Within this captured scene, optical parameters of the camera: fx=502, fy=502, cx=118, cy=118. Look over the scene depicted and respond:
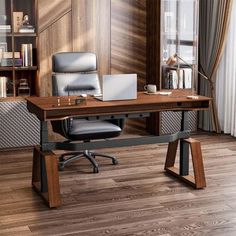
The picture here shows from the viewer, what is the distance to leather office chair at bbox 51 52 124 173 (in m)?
4.62

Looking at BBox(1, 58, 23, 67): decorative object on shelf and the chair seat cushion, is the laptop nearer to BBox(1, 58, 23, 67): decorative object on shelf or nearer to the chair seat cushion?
the chair seat cushion

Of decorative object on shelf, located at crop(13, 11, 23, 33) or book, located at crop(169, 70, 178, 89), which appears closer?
decorative object on shelf, located at crop(13, 11, 23, 33)

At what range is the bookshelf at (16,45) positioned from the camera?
5676mm

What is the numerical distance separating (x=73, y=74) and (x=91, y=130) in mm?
688

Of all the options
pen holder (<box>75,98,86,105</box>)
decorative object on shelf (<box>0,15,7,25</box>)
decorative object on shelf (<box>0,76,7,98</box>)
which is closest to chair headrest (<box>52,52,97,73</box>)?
pen holder (<box>75,98,86,105</box>)

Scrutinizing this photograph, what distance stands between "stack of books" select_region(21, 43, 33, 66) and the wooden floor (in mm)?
1119

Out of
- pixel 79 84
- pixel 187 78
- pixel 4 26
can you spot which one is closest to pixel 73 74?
pixel 79 84

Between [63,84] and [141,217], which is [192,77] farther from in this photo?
[141,217]

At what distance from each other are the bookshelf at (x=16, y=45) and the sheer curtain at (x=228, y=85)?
7.76 ft

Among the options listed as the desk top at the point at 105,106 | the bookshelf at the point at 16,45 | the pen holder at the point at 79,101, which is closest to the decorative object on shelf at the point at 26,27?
the bookshelf at the point at 16,45

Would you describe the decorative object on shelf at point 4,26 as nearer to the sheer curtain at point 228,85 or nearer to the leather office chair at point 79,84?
the leather office chair at point 79,84

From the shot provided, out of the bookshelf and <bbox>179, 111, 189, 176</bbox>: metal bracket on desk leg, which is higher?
the bookshelf

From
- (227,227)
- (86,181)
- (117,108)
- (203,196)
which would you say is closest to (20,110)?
(86,181)

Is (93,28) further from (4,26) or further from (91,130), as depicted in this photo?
(91,130)
